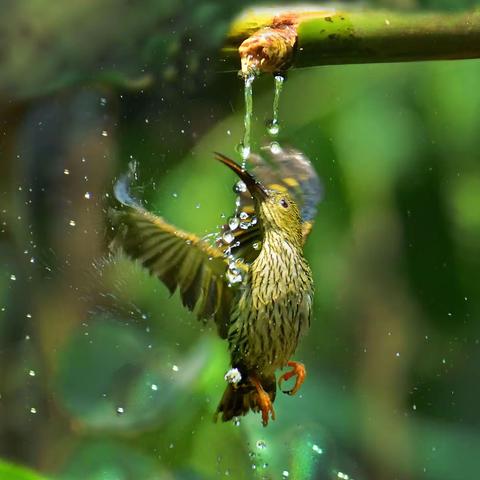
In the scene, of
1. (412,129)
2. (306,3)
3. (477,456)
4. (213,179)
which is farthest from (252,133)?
(477,456)

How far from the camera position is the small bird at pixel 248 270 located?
1.64m

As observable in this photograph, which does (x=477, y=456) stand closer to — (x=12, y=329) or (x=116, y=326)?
(x=116, y=326)

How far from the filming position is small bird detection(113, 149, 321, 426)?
1.64 meters

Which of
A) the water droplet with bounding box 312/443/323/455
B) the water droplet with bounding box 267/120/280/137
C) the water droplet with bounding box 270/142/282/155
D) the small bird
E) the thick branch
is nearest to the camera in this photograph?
the thick branch

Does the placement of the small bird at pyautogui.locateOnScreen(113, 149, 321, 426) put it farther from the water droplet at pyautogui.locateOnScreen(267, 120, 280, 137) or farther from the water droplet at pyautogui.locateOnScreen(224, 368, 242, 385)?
the water droplet at pyautogui.locateOnScreen(267, 120, 280, 137)

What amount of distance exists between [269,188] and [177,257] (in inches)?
8.4

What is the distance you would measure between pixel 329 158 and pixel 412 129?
20 centimetres

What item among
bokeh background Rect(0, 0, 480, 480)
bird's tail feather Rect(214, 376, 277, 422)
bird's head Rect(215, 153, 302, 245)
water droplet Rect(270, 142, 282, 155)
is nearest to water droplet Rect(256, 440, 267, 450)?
bokeh background Rect(0, 0, 480, 480)

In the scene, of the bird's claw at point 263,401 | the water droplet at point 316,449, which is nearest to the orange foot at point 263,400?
the bird's claw at point 263,401

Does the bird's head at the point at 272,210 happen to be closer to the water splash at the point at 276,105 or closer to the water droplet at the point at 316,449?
the water splash at the point at 276,105

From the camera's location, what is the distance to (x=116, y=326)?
7.43 feet

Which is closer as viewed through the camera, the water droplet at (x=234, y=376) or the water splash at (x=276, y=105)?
the water splash at (x=276, y=105)

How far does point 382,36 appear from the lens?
153cm

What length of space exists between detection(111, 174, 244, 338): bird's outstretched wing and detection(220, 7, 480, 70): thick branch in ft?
0.95
